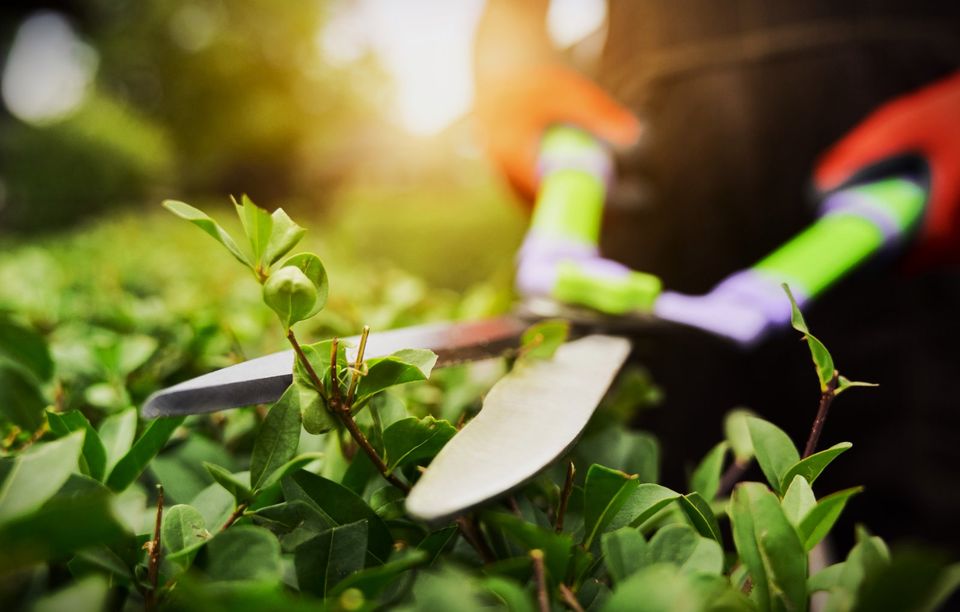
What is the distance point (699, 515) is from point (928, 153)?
1088mm

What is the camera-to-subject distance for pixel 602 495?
0.44 meters

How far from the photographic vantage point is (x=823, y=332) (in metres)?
1.57

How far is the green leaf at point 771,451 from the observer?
0.50m

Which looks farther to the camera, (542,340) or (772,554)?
(542,340)

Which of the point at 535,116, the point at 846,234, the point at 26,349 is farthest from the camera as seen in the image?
the point at 535,116

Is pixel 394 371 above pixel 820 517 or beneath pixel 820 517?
above

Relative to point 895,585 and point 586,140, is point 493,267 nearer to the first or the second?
point 586,140

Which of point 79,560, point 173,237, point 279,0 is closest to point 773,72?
point 79,560

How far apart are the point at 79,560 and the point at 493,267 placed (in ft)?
14.6

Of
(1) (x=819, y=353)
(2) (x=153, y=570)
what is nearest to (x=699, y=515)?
(1) (x=819, y=353)

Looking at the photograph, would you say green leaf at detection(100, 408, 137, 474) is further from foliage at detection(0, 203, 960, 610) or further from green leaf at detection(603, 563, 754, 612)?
green leaf at detection(603, 563, 754, 612)

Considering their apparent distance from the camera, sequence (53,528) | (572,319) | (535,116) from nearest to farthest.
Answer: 1. (53,528)
2. (572,319)
3. (535,116)

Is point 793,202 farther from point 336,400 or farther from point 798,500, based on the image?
point 336,400

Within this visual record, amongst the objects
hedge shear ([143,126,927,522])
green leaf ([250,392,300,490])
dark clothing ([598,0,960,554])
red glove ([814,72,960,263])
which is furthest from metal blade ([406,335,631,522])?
dark clothing ([598,0,960,554])
